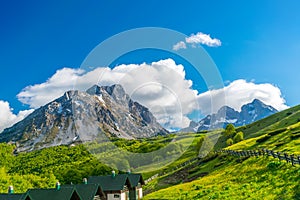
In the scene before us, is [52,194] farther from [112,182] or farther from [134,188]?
[134,188]

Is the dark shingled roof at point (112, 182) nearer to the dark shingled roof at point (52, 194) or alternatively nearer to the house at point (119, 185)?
the house at point (119, 185)

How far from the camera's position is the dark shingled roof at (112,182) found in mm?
61562

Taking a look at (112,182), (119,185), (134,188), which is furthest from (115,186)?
(134,188)

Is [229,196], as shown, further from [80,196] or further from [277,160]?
[80,196]

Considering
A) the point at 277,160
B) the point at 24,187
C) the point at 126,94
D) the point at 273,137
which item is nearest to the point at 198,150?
the point at 273,137

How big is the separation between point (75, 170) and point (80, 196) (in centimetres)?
12294

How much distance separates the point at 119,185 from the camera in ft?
202

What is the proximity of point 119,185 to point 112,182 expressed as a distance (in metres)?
1.61

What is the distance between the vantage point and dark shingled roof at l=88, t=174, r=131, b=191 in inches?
2424

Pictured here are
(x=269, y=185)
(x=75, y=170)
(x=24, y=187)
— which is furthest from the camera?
(x=75, y=170)

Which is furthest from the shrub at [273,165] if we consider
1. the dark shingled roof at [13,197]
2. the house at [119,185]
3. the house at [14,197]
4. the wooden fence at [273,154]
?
the dark shingled roof at [13,197]

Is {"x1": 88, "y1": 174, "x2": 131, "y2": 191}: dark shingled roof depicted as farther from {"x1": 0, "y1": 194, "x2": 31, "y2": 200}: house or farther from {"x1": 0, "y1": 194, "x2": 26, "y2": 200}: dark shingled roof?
{"x1": 0, "y1": 194, "x2": 26, "y2": 200}: dark shingled roof

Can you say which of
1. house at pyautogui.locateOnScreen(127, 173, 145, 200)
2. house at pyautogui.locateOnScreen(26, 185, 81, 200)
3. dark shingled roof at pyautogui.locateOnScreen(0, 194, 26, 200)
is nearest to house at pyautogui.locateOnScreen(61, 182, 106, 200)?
house at pyautogui.locateOnScreen(26, 185, 81, 200)

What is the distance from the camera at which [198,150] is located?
12588cm
